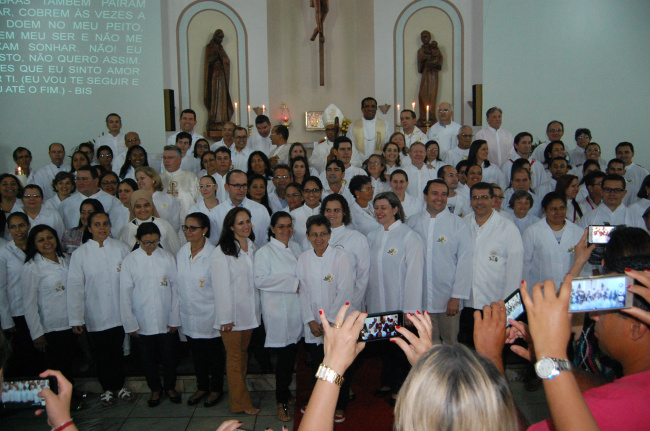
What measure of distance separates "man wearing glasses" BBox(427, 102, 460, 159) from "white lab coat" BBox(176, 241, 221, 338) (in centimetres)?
457

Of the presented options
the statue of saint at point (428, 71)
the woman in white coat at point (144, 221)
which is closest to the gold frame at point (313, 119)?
the statue of saint at point (428, 71)

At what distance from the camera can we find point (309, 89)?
9547 millimetres

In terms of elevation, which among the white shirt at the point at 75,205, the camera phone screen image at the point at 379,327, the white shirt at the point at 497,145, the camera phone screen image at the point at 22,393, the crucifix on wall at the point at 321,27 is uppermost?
the crucifix on wall at the point at 321,27

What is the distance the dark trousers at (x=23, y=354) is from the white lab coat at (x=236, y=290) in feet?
6.20

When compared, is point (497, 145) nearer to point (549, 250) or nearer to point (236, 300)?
point (549, 250)

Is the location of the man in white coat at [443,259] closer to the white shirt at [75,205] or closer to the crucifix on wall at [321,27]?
the white shirt at [75,205]

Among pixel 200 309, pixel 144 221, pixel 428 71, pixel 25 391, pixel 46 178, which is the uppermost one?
pixel 428 71

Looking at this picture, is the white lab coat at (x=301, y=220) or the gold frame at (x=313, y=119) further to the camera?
the gold frame at (x=313, y=119)

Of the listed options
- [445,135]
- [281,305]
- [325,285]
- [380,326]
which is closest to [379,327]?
[380,326]

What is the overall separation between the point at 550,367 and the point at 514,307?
55cm

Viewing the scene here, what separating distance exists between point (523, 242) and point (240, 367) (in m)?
2.73

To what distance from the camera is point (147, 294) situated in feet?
13.6

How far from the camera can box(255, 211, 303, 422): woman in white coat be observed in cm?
397

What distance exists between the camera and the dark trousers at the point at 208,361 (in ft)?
13.7
